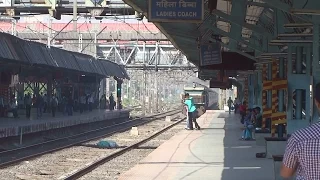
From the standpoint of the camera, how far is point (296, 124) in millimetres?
13367

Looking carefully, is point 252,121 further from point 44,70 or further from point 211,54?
point 44,70

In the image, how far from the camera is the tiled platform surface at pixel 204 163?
12672 millimetres

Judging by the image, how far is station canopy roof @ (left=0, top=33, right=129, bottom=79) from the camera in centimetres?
2769

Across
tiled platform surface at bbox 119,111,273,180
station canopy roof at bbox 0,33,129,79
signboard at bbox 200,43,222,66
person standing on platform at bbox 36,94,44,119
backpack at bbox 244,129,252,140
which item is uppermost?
station canopy roof at bbox 0,33,129,79

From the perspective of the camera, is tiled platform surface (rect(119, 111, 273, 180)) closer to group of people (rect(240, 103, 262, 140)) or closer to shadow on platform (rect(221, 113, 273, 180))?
shadow on platform (rect(221, 113, 273, 180))

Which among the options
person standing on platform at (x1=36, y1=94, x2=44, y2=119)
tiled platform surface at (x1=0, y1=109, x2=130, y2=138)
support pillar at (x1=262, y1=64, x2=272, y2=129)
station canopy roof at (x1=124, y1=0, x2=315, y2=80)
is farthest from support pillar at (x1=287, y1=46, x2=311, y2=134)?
person standing on platform at (x1=36, y1=94, x2=44, y2=119)

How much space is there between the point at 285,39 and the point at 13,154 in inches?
451

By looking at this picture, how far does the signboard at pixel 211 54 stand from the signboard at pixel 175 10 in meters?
8.42

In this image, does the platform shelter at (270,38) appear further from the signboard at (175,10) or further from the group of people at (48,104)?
the group of people at (48,104)

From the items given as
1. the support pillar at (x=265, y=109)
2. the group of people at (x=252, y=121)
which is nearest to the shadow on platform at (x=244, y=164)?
the group of people at (x=252, y=121)

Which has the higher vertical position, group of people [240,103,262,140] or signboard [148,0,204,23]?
signboard [148,0,204,23]

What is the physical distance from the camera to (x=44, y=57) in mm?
33156

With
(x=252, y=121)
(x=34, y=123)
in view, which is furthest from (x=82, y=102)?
(x=252, y=121)

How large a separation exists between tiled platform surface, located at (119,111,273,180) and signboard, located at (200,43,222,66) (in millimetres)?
2656
